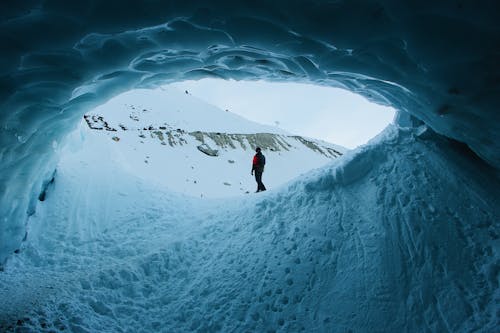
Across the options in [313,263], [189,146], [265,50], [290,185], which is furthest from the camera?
[189,146]

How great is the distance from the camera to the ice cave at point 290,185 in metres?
2.49

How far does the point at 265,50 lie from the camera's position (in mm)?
3219

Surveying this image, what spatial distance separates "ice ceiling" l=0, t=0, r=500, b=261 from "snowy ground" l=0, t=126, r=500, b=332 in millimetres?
851

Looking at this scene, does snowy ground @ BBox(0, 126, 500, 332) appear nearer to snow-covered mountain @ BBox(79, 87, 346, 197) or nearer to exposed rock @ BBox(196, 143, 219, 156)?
snow-covered mountain @ BBox(79, 87, 346, 197)

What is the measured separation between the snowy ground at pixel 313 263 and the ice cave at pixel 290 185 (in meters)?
0.02

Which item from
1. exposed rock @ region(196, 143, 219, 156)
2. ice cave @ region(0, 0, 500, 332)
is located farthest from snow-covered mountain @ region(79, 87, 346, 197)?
ice cave @ region(0, 0, 500, 332)

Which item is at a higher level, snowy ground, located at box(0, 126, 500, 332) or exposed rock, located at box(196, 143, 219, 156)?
exposed rock, located at box(196, 143, 219, 156)

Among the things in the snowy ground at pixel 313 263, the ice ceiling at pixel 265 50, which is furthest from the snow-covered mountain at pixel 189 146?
the ice ceiling at pixel 265 50

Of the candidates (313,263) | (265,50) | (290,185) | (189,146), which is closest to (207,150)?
(189,146)

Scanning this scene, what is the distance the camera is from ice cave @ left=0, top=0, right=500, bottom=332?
2.49m

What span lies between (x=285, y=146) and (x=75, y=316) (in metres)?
20.1

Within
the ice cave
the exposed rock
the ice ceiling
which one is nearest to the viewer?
the ice ceiling

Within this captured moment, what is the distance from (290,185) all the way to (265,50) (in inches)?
114

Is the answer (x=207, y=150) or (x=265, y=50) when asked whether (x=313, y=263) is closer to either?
(x=265, y=50)
